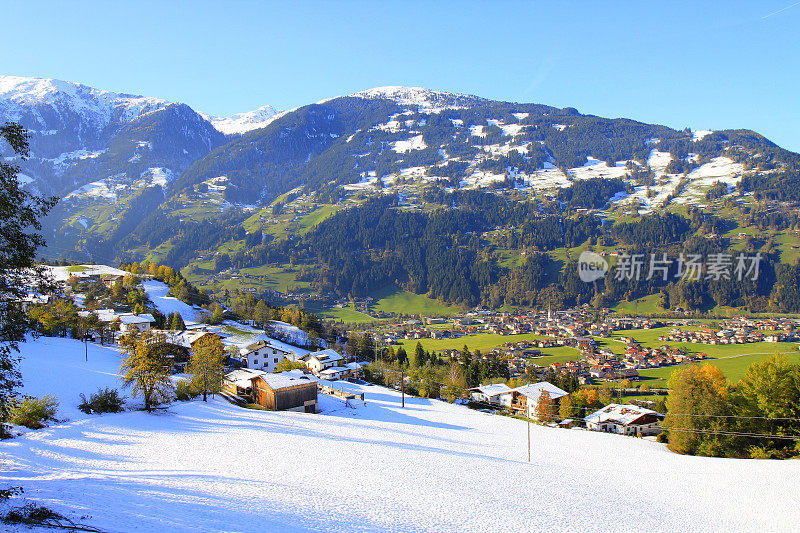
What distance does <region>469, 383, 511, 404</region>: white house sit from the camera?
5162 cm

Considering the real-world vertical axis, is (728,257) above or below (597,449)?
above

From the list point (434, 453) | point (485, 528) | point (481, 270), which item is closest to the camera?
point (485, 528)

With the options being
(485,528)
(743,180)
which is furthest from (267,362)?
(743,180)

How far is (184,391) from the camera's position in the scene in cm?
3192

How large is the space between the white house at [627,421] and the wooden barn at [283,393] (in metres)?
27.8

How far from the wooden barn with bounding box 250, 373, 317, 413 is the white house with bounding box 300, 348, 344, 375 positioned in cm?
1981

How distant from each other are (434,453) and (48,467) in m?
16.5

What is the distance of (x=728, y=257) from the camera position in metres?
145

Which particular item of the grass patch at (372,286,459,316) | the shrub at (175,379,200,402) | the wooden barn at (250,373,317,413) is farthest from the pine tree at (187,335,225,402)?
the grass patch at (372,286,459,316)

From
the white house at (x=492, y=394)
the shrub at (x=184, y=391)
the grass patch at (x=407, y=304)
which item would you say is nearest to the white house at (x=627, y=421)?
the white house at (x=492, y=394)

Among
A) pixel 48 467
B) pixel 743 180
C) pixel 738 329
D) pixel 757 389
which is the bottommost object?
pixel 738 329

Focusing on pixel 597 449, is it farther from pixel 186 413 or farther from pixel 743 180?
pixel 743 180

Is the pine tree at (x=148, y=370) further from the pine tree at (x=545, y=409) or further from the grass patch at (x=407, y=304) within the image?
the grass patch at (x=407, y=304)

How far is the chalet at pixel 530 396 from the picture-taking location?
1891 inches
